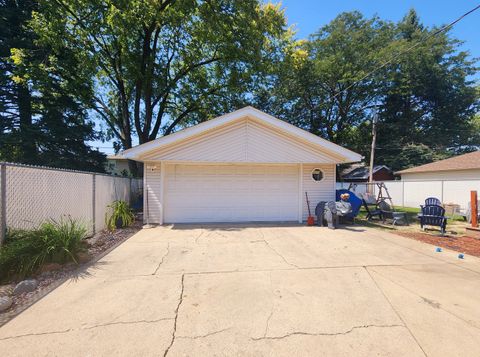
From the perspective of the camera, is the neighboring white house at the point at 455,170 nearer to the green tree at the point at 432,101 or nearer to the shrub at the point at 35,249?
the green tree at the point at 432,101

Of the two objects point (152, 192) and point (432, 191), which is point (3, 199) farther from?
point (432, 191)

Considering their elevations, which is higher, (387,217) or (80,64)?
(80,64)

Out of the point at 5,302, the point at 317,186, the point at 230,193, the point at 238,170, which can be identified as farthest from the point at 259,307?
the point at 317,186

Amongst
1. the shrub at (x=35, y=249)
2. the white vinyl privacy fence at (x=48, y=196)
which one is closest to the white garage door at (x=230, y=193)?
the white vinyl privacy fence at (x=48, y=196)

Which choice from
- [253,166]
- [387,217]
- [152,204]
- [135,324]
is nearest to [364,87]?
[387,217]

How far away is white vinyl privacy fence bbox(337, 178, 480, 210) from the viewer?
13.5m

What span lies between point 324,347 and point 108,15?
15.7m

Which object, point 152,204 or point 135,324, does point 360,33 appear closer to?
point 152,204

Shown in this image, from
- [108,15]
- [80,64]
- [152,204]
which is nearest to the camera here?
[152,204]

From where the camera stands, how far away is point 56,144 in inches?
564

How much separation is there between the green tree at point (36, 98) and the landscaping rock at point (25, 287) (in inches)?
501

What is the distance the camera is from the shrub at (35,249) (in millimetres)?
3869

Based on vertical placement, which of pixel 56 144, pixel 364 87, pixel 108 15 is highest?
pixel 364 87

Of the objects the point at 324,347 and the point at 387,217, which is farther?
the point at 387,217
